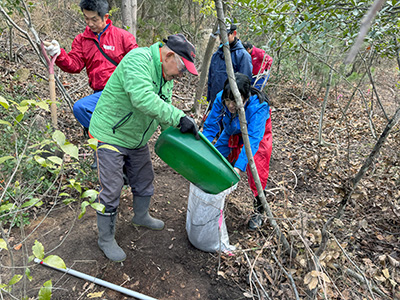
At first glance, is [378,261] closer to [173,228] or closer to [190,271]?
[190,271]

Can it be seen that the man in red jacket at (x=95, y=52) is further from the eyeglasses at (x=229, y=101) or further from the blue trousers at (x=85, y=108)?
the eyeglasses at (x=229, y=101)

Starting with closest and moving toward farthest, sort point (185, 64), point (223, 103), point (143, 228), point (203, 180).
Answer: point (185, 64) → point (203, 180) → point (223, 103) → point (143, 228)

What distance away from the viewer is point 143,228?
260cm

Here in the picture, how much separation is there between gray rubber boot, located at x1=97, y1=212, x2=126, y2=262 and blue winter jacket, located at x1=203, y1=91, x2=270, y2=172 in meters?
1.16

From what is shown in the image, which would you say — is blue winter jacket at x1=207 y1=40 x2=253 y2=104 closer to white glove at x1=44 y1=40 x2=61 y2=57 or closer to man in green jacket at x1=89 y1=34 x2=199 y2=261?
man in green jacket at x1=89 y1=34 x2=199 y2=261

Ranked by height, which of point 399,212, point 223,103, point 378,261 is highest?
point 223,103

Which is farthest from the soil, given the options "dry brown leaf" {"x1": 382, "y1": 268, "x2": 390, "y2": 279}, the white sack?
"dry brown leaf" {"x1": 382, "y1": 268, "x2": 390, "y2": 279}

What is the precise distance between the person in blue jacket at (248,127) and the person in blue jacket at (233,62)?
3.62 feet

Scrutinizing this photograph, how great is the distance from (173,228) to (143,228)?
303 millimetres

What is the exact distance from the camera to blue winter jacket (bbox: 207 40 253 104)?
3539mm

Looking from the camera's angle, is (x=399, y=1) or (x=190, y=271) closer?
(x=399, y=1)

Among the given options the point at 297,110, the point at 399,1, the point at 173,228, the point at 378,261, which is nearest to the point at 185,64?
the point at 399,1

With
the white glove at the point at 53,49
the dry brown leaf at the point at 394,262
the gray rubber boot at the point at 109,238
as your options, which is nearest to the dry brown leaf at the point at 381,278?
the dry brown leaf at the point at 394,262

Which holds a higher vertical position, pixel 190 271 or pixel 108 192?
pixel 108 192
